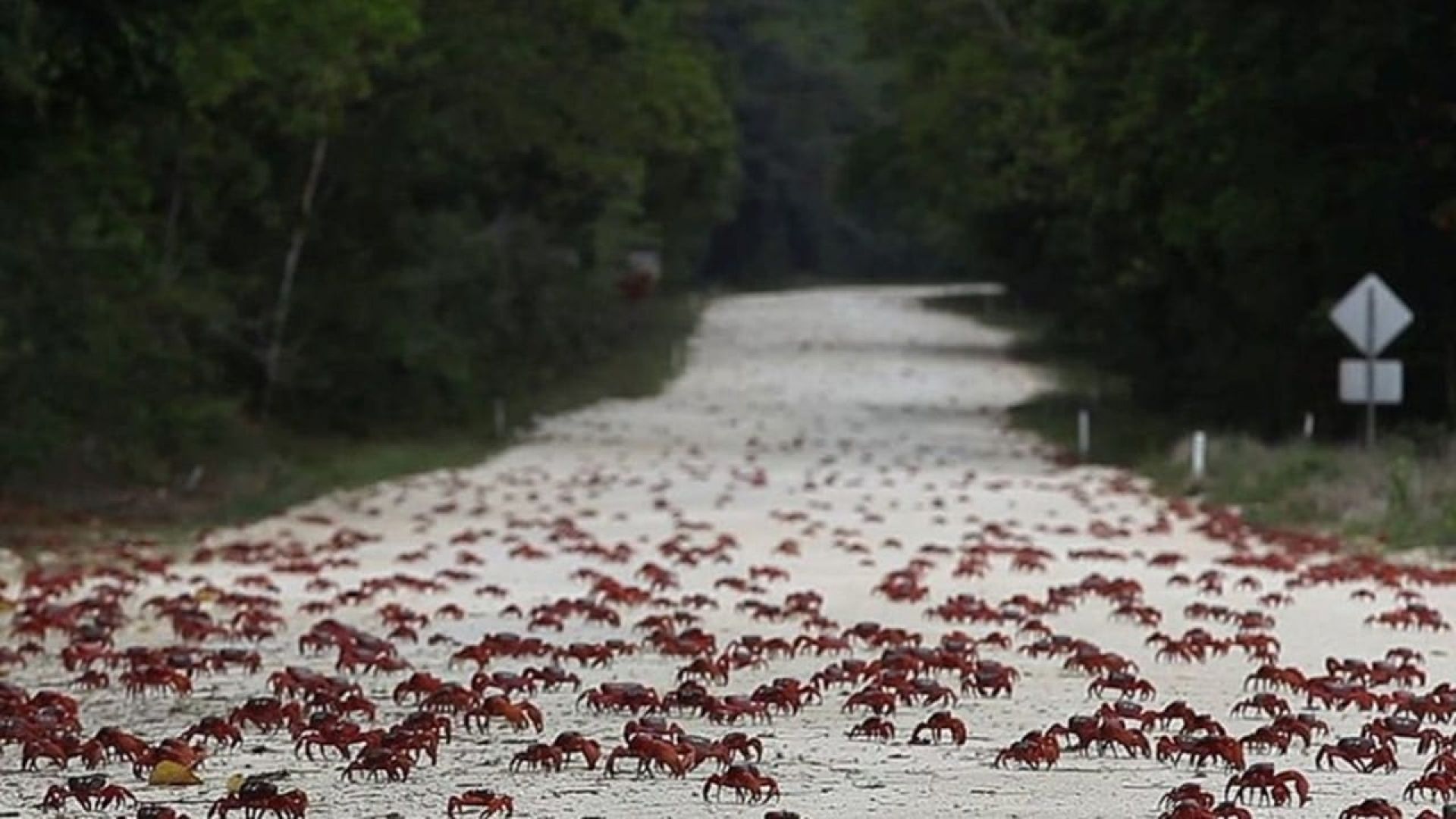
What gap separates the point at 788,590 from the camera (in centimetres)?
2144

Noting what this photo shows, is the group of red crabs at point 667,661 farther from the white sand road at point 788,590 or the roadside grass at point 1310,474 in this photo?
the roadside grass at point 1310,474

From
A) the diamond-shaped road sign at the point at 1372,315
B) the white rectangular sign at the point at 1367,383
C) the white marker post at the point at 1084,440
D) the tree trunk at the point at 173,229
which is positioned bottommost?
the white marker post at the point at 1084,440

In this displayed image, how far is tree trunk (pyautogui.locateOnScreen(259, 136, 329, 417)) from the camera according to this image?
154 ft

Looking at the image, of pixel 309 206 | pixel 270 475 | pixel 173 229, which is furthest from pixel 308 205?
pixel 270 475

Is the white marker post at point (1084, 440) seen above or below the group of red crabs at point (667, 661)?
below

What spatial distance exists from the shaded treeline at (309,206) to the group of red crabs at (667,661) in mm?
6722

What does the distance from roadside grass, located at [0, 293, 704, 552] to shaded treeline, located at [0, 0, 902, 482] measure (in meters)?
0.55

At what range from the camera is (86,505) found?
1272 inches

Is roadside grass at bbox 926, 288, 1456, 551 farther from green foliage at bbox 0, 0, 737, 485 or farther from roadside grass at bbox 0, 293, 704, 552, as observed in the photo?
green foliage at bbox 0, 0, 737, 485

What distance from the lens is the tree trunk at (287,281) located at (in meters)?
46.9

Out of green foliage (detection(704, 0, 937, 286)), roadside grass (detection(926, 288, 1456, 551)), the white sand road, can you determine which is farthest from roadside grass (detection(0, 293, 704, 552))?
green foliage (detection(704, 0, 937, 286))

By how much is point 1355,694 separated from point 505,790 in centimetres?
419

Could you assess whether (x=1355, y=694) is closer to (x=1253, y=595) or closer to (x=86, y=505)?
(x=1253, y=595)

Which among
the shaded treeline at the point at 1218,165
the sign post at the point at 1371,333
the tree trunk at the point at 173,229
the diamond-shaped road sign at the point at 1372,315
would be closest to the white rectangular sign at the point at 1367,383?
the sign post at the point at 1371,333
